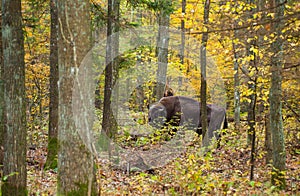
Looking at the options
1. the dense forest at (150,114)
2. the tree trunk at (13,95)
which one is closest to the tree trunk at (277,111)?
the dense forest at (150,114)

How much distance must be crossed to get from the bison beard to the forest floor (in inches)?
45.7

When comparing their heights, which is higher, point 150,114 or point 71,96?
point 71,96

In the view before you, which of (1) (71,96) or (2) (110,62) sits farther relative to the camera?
(2) (110,62)

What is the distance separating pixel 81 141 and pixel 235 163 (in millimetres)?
7324

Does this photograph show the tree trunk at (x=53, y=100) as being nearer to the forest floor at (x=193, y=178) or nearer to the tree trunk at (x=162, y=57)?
the forest floor at (x=193, y=178)

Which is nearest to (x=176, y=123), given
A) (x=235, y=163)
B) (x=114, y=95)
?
(x=114, y=95)

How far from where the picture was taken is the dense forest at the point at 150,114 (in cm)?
511

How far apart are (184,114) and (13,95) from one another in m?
9.73

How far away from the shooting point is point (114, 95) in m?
13.6

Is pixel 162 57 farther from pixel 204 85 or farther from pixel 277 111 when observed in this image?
pixel 277 111

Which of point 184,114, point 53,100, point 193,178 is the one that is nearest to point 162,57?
point 184,114

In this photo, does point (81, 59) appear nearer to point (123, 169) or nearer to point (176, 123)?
point (123, 169)

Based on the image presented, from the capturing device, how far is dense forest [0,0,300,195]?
5.11 metres

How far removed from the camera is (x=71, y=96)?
5.07 m
